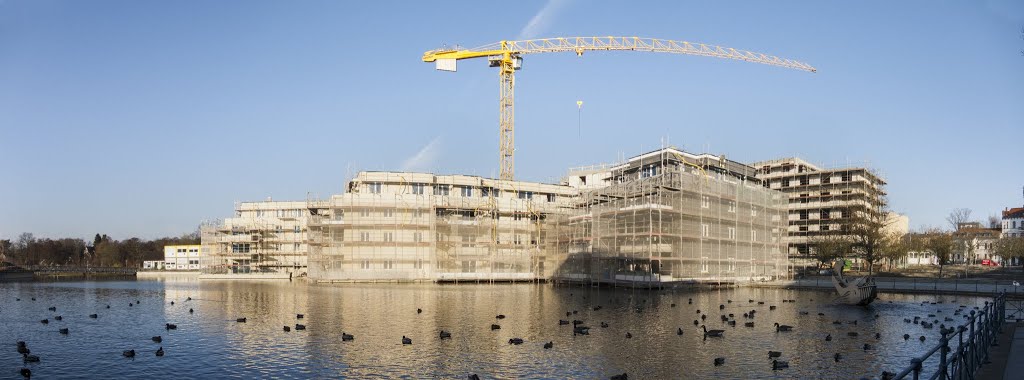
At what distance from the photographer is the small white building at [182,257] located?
161m

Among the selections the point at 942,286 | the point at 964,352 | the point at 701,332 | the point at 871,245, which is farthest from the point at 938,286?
the point at 964,352

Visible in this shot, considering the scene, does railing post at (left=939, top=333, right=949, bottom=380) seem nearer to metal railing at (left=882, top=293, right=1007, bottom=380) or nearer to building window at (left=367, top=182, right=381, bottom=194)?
metal railing at (left=882, top=293, right=1007, bottom=380)

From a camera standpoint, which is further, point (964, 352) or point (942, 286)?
point (942, 286)

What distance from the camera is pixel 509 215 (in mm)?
102562

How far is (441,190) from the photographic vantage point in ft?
338

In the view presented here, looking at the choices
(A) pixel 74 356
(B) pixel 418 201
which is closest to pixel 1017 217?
(B) pixel 418 201

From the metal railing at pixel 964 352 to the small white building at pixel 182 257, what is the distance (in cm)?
16207

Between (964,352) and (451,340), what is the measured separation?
79.1 feet

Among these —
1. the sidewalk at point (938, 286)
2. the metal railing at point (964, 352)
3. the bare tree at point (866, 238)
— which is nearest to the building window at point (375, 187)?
the sidewalk at point (938, 286)

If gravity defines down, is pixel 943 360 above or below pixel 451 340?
above

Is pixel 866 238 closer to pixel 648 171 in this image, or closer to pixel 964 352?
pixel 648 171

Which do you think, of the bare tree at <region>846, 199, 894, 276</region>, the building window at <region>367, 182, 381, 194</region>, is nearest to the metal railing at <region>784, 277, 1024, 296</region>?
the bare tree at <region>846, 199, 894, 276</region>

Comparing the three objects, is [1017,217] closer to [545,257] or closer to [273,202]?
[545,257]

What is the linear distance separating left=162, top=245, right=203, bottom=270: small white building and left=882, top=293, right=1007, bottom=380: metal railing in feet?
532
